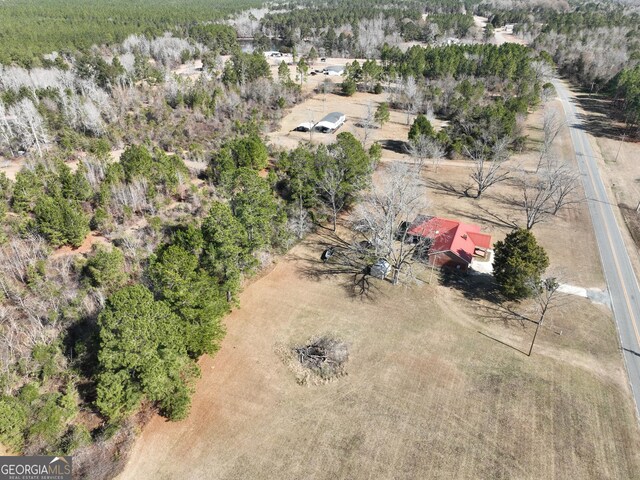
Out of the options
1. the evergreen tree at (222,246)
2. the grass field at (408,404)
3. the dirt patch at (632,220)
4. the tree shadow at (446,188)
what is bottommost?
the grass field at (408,404)

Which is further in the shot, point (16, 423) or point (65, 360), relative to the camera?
point (65, 360)

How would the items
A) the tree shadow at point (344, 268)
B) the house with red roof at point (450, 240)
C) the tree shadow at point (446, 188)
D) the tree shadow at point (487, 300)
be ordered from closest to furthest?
the tree shadow at point (487, 300) < the tree shadow at point (344, 268) < the house with red roof at point (450, 240) < the tree shadow at point (446, 188)

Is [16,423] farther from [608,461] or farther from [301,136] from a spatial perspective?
[301,136]

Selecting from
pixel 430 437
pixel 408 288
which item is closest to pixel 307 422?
pixel 430 437

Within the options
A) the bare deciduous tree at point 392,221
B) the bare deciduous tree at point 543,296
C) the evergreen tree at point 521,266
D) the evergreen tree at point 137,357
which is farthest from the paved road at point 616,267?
the evergreen tree at point 137,357

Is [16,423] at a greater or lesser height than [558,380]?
greater

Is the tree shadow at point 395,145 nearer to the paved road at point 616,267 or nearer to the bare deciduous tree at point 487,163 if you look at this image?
the bare deciduous tree at point 487,163
